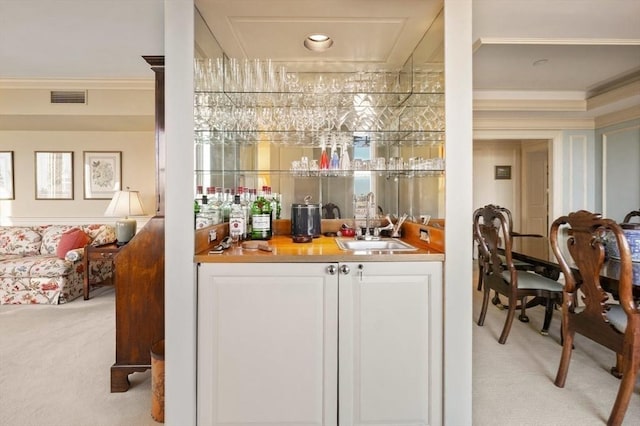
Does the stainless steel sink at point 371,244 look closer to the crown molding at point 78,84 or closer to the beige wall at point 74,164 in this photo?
the crown molding at point 78,84

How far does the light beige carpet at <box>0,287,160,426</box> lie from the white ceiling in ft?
7.58

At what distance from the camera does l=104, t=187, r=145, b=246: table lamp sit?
380cm

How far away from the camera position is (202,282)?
1656 millimetres

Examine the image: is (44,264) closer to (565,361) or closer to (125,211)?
(125,211)

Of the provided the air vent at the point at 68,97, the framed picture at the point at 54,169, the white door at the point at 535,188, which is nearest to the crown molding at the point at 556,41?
the white door at the point at 535,188

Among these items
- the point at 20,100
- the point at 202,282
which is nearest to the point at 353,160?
the point at 202,282

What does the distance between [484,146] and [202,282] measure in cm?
666

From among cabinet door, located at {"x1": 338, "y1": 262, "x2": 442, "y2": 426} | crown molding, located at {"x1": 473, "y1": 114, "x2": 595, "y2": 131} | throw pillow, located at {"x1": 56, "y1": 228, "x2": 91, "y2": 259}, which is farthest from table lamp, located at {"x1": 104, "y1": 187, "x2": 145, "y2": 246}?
crown molding, located at {"x1": 473, "y1": 114, "x2": 595, "y2": 131}

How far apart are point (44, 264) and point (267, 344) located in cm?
371

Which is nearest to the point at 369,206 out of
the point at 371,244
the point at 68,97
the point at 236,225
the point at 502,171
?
the point at 371,244

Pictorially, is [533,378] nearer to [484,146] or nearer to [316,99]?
[316,99]

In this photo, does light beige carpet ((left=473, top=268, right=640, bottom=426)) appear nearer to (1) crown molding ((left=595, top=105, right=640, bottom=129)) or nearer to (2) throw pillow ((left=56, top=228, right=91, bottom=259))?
(1) crown molding ((left=595, top=105, right=640, bottom=129))

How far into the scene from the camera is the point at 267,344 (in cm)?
167

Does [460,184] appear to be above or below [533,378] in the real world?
above
